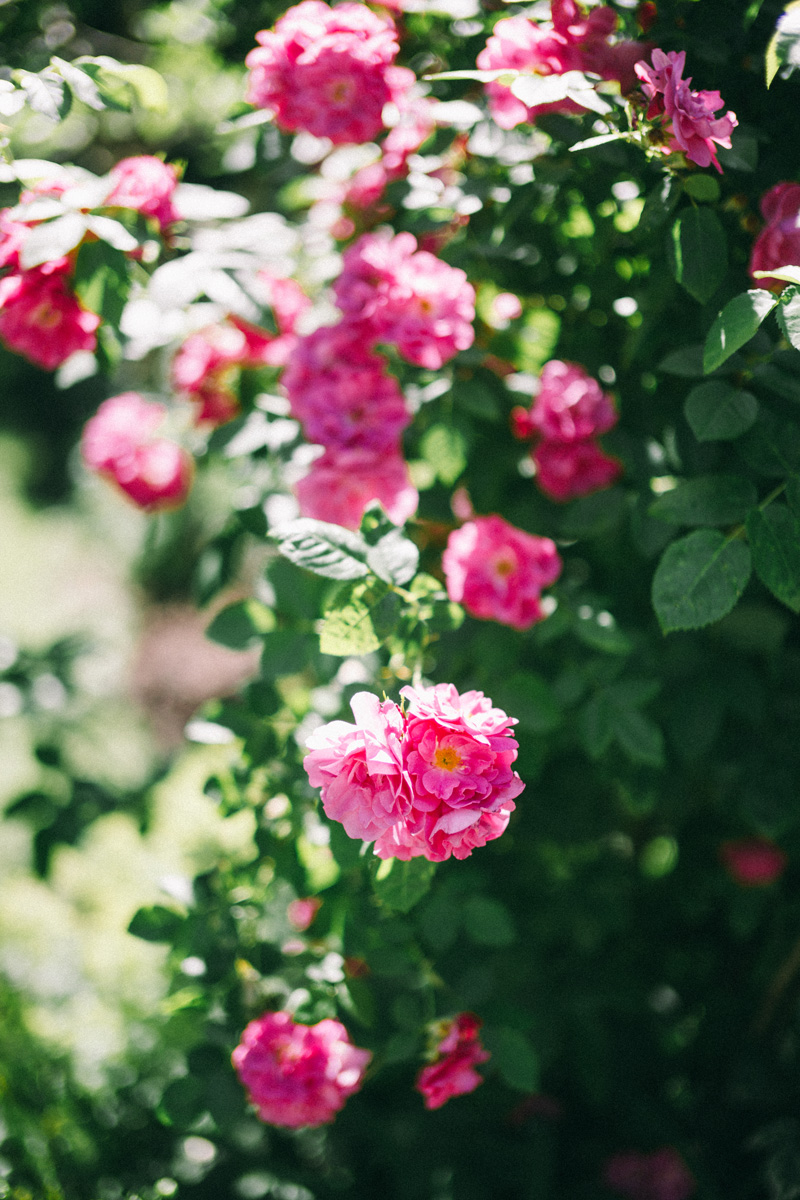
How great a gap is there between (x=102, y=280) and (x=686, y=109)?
28.9 inches

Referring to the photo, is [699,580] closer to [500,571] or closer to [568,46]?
[500,571]

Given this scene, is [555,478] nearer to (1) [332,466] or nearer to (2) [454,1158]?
(1) [332,466]

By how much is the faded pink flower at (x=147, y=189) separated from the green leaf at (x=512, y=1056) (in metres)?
1.33

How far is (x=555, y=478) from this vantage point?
137 centimetres

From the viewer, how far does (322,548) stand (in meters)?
0.96

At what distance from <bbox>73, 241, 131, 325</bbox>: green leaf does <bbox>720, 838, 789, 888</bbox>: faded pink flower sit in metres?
1.58

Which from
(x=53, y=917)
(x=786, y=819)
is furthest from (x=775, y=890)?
(x=53, y=917)

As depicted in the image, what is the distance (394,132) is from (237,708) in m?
1.00

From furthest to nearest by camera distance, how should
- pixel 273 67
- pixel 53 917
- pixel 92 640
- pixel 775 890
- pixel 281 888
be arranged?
pixel 53 917
pixel 92 640
pixel 775 890
pixel 281 888
pixel 273 67

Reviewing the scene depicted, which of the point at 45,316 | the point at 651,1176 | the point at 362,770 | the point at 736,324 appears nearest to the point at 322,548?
the point at 362,770

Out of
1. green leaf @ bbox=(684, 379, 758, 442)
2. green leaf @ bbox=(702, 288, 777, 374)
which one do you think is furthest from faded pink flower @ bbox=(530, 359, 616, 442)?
green leaf @ bbox=(702, 288, 777, 374)

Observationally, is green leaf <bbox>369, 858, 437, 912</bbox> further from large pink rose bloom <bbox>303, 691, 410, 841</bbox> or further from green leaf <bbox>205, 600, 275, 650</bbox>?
green leaf <bbox>205, 600, 275, 650</bbox>

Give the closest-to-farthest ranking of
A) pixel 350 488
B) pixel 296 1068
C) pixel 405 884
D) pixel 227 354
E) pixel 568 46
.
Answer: pixel 405 884
pixel 568 46
pixel 296 1068
pixel 350 488
pixel 227 354

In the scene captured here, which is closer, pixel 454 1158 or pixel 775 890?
pixel 454 1158
